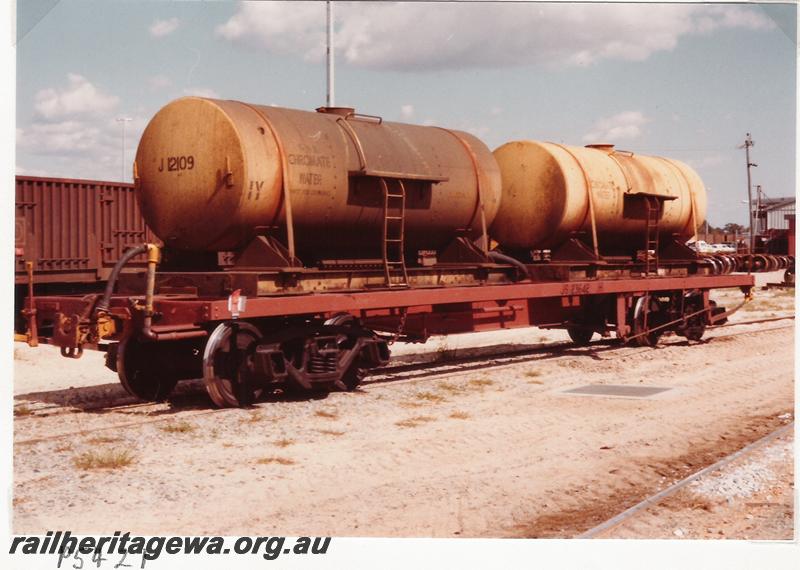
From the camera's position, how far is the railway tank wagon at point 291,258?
34.6ft

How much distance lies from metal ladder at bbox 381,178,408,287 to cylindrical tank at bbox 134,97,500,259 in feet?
0.19

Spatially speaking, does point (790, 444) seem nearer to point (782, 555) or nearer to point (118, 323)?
point (782, 555)

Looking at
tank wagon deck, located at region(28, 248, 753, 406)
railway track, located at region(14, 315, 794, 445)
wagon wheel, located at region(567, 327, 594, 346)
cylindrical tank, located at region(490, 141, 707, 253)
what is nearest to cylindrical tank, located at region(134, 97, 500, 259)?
tank wagon deck, located at region(28, 248, 753, 406)

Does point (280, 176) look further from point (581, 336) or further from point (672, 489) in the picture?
point (581, 336)

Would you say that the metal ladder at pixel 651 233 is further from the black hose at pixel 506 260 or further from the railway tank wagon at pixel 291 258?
the black hose at pixel 506 260

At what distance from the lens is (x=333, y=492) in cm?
739

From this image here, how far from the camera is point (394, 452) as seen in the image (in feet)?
28.8

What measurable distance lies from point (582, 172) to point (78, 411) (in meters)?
9.15

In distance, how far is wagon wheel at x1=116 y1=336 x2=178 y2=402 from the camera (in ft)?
36.4

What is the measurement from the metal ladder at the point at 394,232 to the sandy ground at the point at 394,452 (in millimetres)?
1510

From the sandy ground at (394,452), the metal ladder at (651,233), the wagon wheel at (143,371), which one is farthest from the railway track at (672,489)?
the metal ladder at (651,233)

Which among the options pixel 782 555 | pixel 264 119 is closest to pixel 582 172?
pixel 264 119

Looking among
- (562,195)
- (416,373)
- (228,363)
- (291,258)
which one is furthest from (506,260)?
(228,363)

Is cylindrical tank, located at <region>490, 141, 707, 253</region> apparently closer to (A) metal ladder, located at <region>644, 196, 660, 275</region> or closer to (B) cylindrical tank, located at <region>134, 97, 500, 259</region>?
(A) metal ladder, located at <region>644, 196, 660, 275</region>
